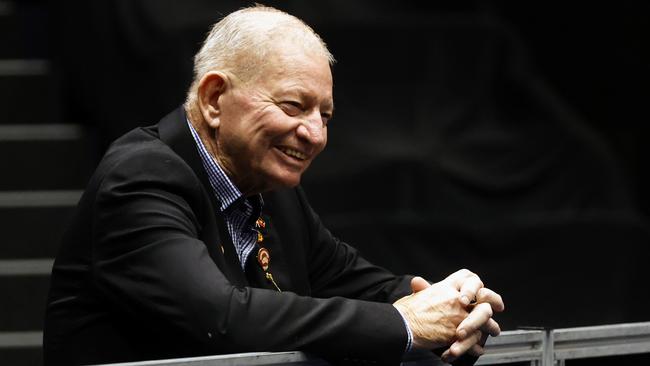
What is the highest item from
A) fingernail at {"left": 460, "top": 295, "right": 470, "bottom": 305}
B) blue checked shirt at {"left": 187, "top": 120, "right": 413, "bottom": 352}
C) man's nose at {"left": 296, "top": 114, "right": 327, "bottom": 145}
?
man's nose at {"left": 296, "top": 114, "right": 327, "bottom": 145}

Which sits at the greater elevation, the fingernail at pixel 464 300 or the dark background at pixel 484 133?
the dark background at pixel 484 133

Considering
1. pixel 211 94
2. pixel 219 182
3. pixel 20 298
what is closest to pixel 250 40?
pixel 211 94

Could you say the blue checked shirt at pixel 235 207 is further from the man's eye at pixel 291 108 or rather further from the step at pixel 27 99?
the step at pixel 27 99

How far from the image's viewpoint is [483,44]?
518 cm

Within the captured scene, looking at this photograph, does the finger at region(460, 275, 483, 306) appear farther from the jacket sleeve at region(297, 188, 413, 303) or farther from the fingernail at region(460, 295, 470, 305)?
the jacket sleeve at region(297, 188, 413, 303)

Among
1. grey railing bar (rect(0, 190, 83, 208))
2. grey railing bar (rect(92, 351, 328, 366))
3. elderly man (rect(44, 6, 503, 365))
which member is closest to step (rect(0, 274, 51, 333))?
grey railing bar (rect(0, 190, 83, 208))

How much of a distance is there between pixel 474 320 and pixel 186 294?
535 mm

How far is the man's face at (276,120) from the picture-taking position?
2.84m

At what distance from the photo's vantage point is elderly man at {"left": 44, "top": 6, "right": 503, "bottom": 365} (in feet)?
8.43

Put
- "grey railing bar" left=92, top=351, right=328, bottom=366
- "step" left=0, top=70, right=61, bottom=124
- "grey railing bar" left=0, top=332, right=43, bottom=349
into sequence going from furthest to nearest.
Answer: "step" left=0, top=70, right=61, bottom=124 → "grey railing bar" left=0, top=332, right=43, bottom=349 → "grey railing bar" left=92, top=351, right=328, bottom=366

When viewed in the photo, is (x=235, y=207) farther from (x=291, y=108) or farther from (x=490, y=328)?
(x=490, y=328)

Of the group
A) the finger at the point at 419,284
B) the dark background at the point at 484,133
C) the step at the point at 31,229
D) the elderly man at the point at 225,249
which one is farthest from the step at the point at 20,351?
the finger at the point at 419,284

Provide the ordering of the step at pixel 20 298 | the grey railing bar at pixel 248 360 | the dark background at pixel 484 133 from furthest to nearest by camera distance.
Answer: the step at pixel 20 298, the dark background at pixel 484 133, the grey railing bar at pixel 248 360

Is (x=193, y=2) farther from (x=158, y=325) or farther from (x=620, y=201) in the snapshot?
(x=158, y=325)
